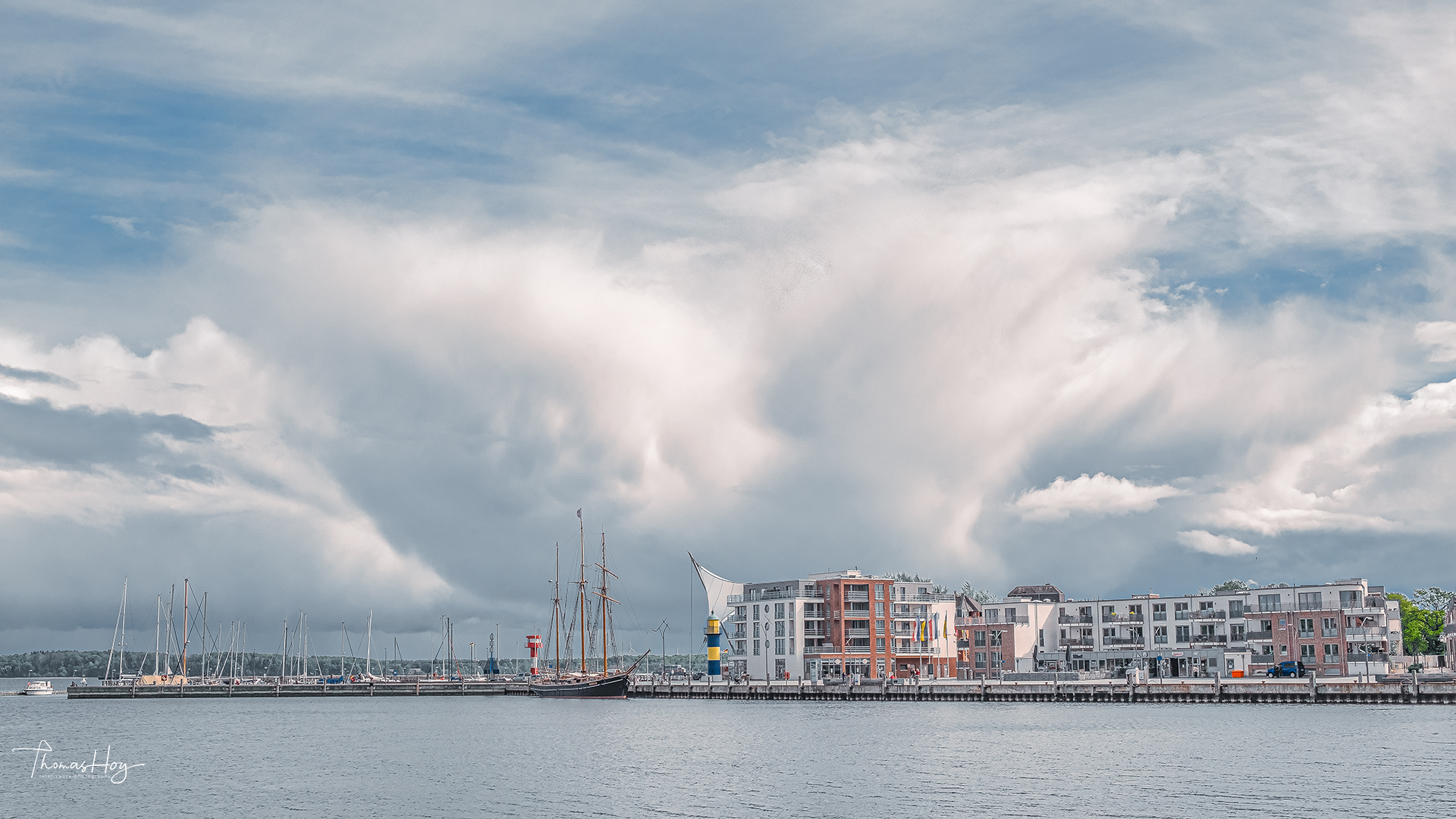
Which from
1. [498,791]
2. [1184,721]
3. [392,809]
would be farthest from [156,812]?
[1184,721]

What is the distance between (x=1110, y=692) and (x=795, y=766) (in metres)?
76.3

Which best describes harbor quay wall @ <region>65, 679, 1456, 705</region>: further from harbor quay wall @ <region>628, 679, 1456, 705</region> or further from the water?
the water

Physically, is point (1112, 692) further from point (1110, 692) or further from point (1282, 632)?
point (1282, 632)

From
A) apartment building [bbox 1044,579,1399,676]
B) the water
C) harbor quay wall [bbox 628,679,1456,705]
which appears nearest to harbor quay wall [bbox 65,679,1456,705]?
harbor quay wall [bbox 628,679,1456,705]

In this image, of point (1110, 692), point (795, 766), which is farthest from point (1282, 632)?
point (795, 766)

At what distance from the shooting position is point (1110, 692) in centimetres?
15550

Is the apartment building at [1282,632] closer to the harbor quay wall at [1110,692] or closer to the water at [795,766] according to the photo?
the harbor quay wall at [1110,692]

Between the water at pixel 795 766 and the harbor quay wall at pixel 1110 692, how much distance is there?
2400 millimetres

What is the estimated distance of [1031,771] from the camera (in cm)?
8431

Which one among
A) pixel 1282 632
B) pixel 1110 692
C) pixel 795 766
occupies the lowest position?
pixel 795 766

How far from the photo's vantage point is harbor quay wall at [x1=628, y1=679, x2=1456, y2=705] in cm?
13975

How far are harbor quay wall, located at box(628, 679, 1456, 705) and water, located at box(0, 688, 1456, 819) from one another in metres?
2.40

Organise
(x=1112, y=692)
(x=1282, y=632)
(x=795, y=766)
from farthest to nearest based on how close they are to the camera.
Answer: (x=1282, y=632) → (x=1112, y=692) → (x=795, y=766)

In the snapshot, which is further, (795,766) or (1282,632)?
(1282,632)
